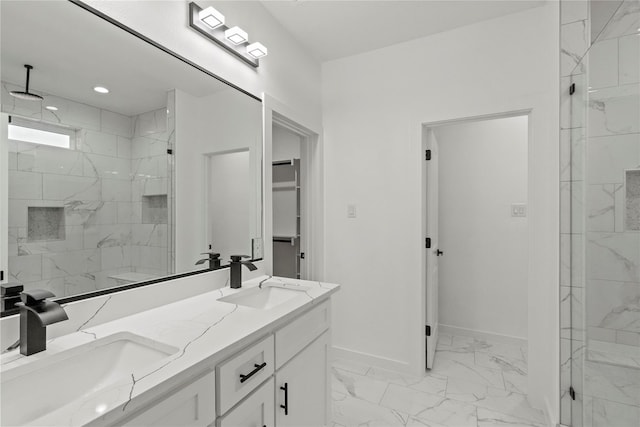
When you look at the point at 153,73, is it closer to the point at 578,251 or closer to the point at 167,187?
the point at 167,187

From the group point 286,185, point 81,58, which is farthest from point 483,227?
point 81,58

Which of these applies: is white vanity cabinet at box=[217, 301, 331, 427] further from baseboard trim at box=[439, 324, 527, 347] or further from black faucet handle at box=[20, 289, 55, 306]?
baseboard trim at box=[439, 324, 527, 347]

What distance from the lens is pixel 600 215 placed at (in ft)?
4.68

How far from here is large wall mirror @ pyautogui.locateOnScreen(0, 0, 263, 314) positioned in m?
0.93

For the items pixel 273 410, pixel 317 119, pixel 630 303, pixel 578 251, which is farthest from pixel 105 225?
pixel 578 251

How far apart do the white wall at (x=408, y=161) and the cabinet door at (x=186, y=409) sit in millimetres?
1810

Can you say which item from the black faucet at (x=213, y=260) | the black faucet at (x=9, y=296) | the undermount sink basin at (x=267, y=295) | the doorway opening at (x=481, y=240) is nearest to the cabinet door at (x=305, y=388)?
the undermount sink basin at (x=267, y=295)

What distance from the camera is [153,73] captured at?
131cm

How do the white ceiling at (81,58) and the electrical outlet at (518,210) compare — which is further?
the electrical outlet at (518,210)

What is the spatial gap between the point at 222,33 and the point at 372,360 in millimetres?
2517

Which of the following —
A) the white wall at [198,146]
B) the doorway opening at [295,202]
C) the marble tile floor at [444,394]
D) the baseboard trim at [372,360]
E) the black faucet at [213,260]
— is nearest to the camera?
the white wall at [198,146]

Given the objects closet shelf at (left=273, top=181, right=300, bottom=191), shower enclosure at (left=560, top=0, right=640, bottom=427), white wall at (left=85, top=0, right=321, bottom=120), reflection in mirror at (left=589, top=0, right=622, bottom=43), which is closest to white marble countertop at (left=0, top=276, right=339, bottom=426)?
white wall at (left=85, top=0, right=321, bottom=120)

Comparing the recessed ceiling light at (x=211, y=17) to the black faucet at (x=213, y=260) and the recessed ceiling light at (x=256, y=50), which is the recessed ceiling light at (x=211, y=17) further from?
the black faucet at (x=213, y=260)

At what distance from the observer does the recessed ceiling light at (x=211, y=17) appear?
4.76 ft
